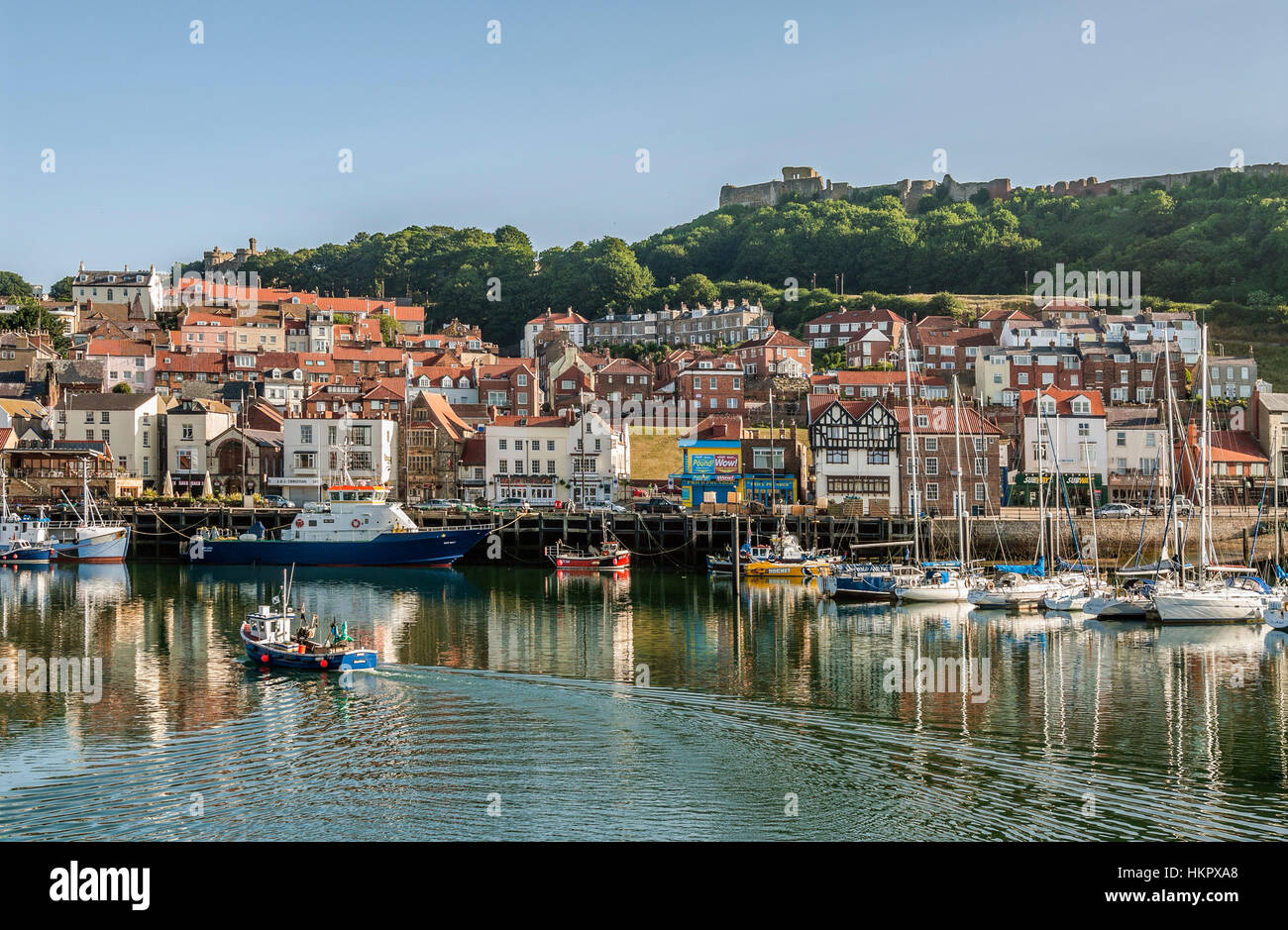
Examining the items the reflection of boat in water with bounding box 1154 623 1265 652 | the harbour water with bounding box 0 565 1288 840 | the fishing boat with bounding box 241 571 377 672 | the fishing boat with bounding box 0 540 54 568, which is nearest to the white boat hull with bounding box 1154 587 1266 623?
the reflection of boat in water with bounding box 1154 623 1265 652

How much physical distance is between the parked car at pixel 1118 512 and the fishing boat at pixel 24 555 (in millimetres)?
45122

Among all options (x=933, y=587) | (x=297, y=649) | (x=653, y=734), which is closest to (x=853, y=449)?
(x=933, y=587)

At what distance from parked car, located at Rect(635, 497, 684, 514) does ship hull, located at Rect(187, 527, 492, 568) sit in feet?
30.3

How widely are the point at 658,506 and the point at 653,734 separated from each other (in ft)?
129

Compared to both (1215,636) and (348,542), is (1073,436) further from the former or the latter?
(348,542)

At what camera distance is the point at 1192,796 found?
15836 millimetres

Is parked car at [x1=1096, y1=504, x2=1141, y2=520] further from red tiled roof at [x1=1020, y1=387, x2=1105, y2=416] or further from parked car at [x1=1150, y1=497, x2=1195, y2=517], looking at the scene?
red tiled roof at [x1=1020, y1=387, x2=1105, y2=416]

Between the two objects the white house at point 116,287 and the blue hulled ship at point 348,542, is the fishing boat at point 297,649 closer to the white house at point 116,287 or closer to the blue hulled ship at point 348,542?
the blue hulled ship at point 348,542

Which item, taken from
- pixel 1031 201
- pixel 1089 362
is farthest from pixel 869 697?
pixel 1031 201

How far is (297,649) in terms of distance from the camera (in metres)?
25.1

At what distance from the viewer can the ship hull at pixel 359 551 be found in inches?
1993

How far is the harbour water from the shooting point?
14.8m

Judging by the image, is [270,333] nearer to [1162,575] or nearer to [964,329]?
[964,329]
